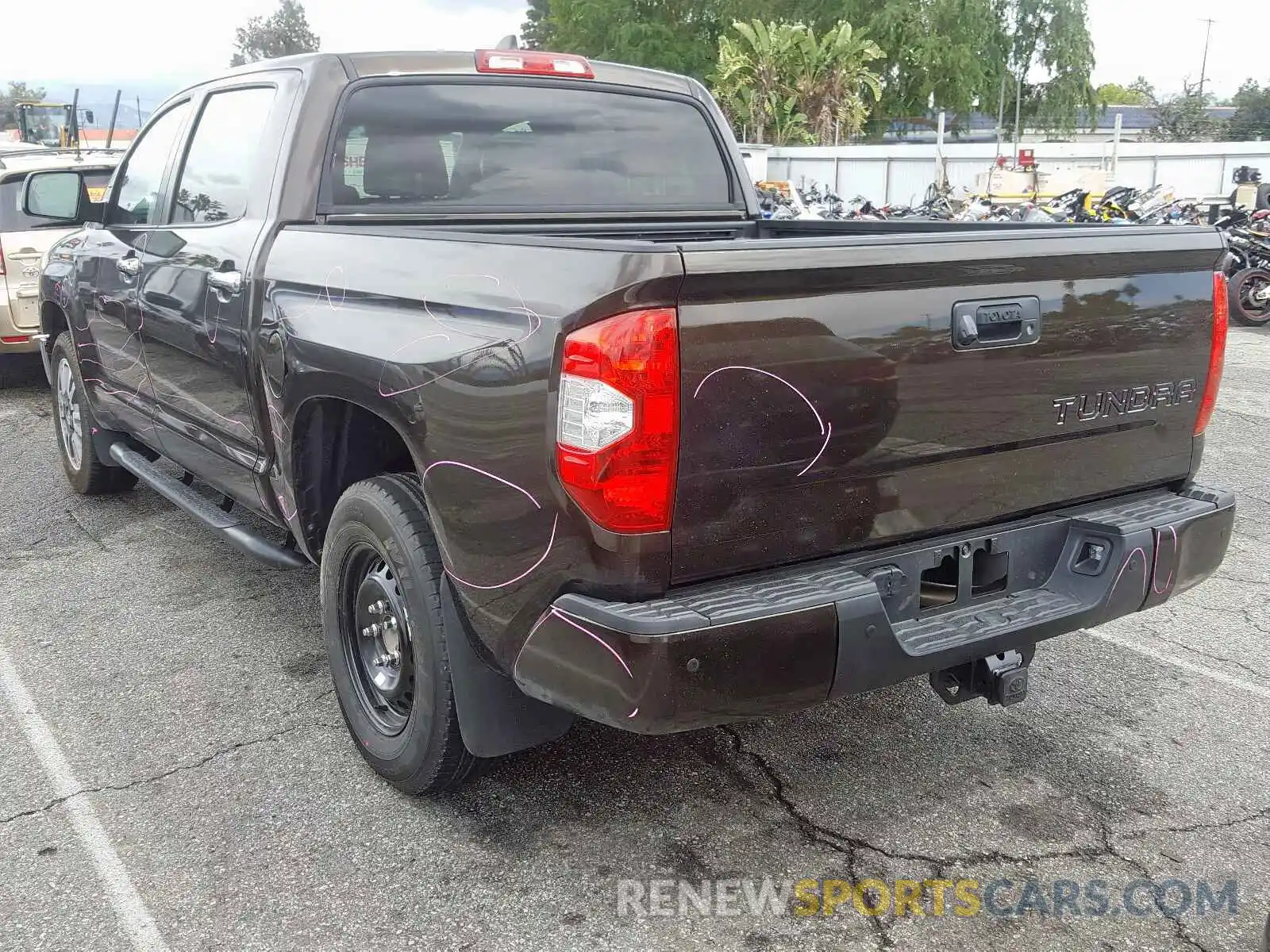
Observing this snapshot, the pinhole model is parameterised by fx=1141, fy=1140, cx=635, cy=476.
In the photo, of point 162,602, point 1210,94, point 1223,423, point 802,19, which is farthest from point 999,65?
point 162,602

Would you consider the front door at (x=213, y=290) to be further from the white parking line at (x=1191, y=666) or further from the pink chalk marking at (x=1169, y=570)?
the white parking line at (x=1191, y=666)

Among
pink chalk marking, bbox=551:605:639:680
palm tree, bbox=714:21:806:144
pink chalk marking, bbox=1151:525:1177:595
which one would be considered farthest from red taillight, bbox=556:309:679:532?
palm tree, bbox=714:21:806:144

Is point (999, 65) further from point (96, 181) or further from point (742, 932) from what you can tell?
point (742, 932)

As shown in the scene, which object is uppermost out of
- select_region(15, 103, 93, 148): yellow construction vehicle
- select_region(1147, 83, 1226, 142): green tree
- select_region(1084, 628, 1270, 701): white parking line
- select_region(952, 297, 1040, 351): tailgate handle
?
select_region(1147, 83, 1226, 142): green tree

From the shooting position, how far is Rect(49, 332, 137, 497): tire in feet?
18.6

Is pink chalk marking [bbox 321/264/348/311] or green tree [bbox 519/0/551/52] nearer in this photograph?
pink chalk marking [bbox 321/264/348/311]

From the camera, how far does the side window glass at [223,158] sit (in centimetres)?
378

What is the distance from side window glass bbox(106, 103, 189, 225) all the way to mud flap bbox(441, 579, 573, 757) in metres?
2.67

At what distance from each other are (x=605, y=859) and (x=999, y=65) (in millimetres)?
53920

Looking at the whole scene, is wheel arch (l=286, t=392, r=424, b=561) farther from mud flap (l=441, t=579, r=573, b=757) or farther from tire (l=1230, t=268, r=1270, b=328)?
tire (l=1230, t=268, r=1270, b=328)

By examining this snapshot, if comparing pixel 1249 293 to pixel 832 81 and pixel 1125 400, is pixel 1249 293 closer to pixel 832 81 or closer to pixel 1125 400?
pixel 1125 400

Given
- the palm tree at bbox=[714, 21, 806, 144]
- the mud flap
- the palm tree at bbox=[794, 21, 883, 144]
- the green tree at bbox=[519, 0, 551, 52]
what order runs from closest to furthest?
the mud flap < the palm tree at bbox=[714, 21, 806, 144] < the palm tree at bbox=[794, 21, 883, 144] < the green tree at bbox=[519, 0, 551, 52]

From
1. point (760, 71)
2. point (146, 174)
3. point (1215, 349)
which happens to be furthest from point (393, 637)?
point (760, 71)
